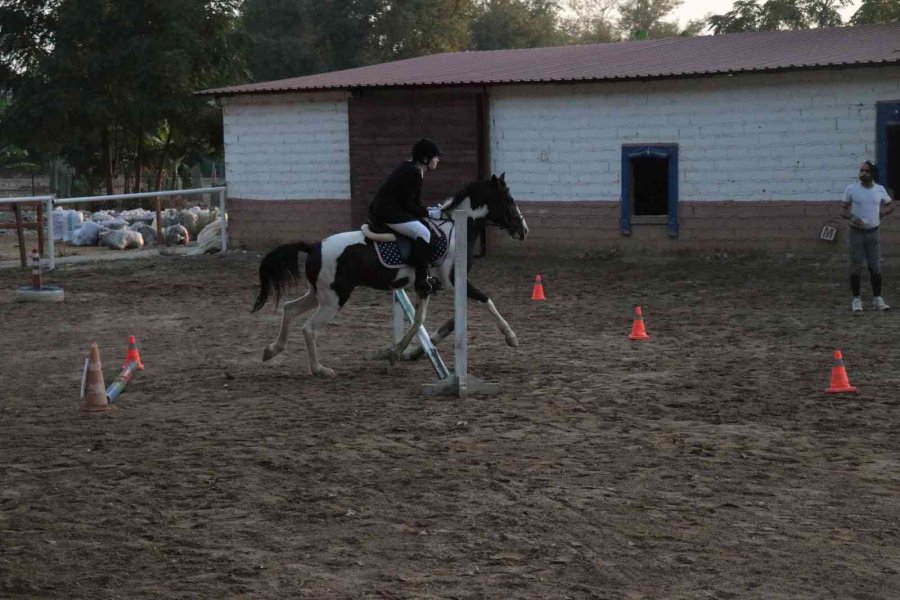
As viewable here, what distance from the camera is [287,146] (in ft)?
84.1

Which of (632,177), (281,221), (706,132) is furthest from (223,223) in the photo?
(706,132)

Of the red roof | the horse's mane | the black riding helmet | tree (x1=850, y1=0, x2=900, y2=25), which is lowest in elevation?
the horse's mane

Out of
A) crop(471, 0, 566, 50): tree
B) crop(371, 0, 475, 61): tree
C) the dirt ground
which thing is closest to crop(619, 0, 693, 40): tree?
crop(471, 0, 566, 50): tree

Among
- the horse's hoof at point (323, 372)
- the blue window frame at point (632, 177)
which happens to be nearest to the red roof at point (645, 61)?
the blue window frame at point (632, 177)

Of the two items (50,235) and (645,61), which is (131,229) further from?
(645,61)

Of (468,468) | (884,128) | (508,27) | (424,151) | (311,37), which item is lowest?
(468,468)

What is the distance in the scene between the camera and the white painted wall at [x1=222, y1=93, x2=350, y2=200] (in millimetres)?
25219

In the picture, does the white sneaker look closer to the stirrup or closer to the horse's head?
the horse's head

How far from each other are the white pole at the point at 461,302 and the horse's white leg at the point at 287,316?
184 cm

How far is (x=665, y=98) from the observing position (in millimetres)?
22547

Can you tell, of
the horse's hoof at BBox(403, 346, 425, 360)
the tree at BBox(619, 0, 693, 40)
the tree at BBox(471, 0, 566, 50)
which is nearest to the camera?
the horse's hoof at BBox(403, 346, 425, 360)

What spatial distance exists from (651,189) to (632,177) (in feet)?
6.28

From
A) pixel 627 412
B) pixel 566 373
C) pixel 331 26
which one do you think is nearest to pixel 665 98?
pixel 566 373

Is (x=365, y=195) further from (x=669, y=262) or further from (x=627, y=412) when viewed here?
(x=627, y=412)
